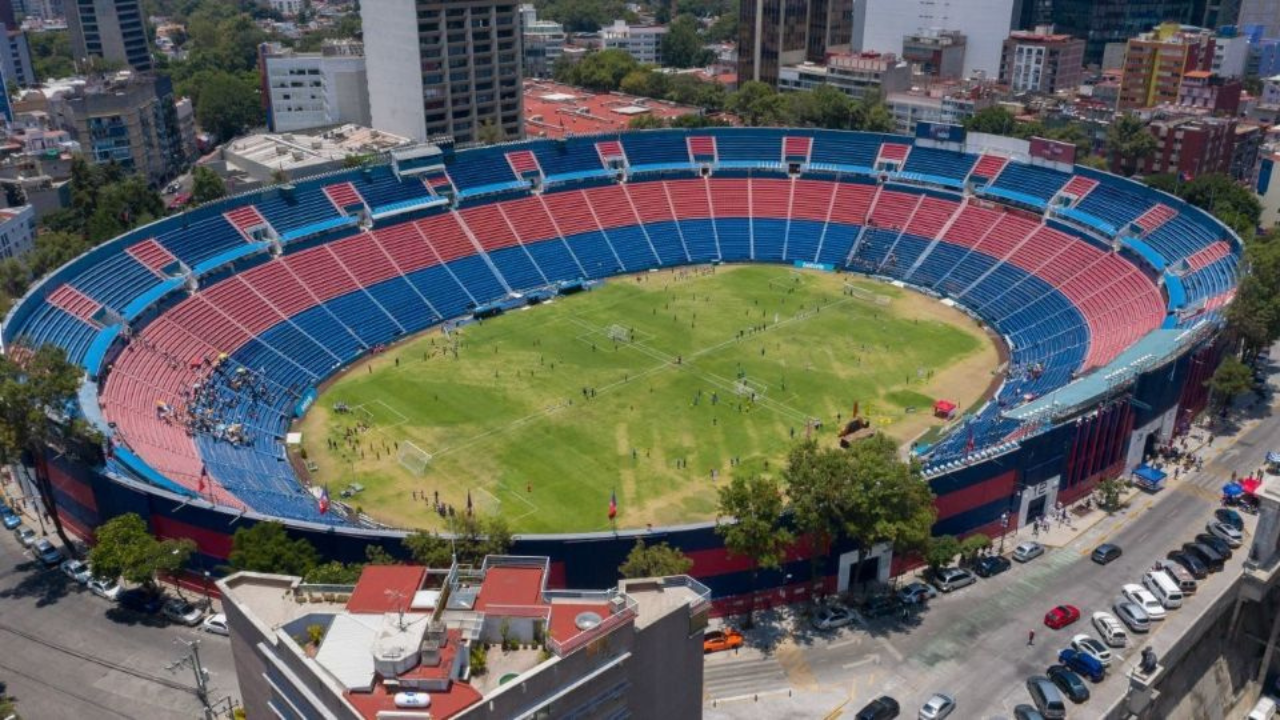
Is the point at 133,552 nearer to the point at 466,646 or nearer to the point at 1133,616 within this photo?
the point at 466,646

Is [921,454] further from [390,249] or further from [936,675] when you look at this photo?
[390,249]

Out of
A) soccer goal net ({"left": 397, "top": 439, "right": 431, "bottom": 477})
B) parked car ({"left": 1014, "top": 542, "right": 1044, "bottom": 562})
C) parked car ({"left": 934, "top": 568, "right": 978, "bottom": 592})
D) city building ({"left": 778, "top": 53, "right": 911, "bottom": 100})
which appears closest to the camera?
parked car ({"left": 934, "top": 568, "right": 978, "bottom": 592})

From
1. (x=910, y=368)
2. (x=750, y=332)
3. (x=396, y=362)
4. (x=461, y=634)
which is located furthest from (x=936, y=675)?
(x=396, y=362)

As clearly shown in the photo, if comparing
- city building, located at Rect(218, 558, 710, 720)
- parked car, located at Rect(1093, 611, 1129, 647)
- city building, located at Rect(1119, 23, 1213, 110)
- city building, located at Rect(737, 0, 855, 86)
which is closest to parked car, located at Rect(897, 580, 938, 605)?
parked car, located at Rect(1093, 611, 1129, 647)

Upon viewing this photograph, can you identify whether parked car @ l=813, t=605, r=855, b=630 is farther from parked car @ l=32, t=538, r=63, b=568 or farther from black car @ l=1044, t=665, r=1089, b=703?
parked car @ l=32, t=538, r=63, b=568

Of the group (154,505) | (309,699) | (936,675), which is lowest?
(936,675)

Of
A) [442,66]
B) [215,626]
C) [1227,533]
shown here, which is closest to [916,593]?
[1227,533]

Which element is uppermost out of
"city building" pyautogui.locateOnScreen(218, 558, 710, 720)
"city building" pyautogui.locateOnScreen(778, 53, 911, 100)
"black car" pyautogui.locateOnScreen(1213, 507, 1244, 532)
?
"city building" pyautogui.locateOnScreen(778, 53, 911, 100)
